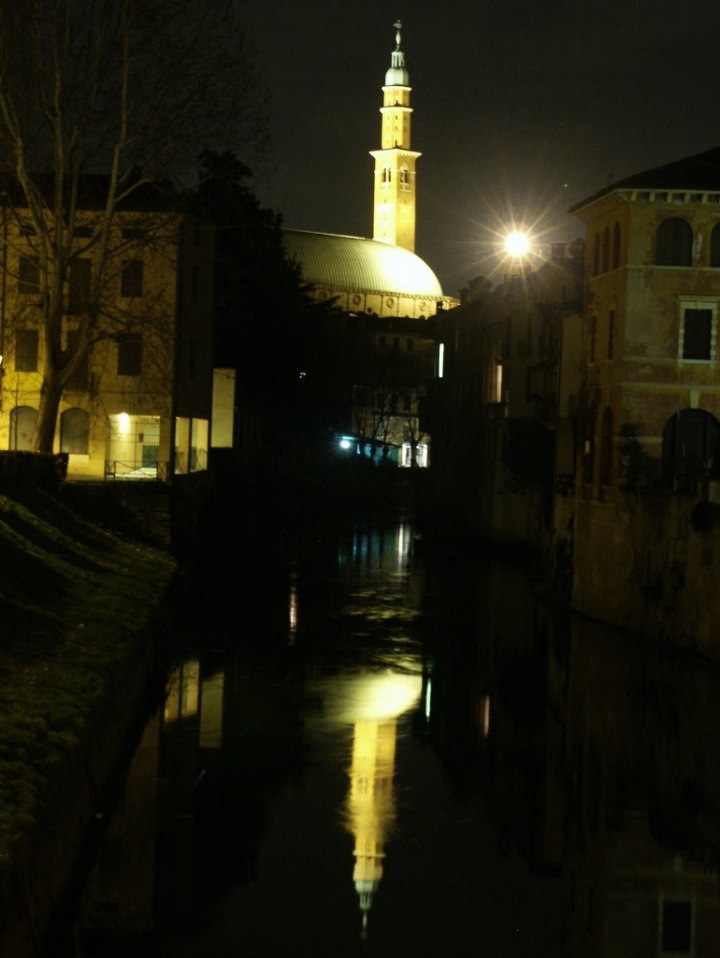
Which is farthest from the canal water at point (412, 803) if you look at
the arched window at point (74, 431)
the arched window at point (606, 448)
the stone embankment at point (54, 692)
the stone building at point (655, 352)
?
the arched window at point (74, 431)

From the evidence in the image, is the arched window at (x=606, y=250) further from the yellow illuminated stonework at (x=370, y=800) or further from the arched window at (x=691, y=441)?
the yellow illuminated stonework at (x=370, y=800)

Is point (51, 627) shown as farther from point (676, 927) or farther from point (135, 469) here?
point (135, 469)

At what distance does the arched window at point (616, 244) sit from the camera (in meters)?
31.5

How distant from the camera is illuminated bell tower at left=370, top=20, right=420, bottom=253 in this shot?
171750 mm

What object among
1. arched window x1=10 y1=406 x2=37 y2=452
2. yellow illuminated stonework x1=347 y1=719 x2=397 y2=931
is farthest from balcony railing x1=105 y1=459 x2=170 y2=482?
yellow illuminated stonework x1=347 y1=719 x2=397 y2=931

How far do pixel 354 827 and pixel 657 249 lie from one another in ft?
60.6

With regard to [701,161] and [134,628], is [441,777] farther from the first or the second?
[701,161]

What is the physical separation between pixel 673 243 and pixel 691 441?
432cm

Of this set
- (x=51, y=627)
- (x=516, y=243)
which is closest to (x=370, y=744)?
(x=51, y=627)

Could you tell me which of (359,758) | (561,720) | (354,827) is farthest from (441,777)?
(561,720)

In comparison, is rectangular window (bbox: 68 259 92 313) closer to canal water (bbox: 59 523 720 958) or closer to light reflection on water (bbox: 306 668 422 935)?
canal water (bbox: 59 523 720 958)

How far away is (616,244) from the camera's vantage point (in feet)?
104

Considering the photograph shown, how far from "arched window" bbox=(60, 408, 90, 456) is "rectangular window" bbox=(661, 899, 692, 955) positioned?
113ft

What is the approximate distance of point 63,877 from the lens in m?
12.4
